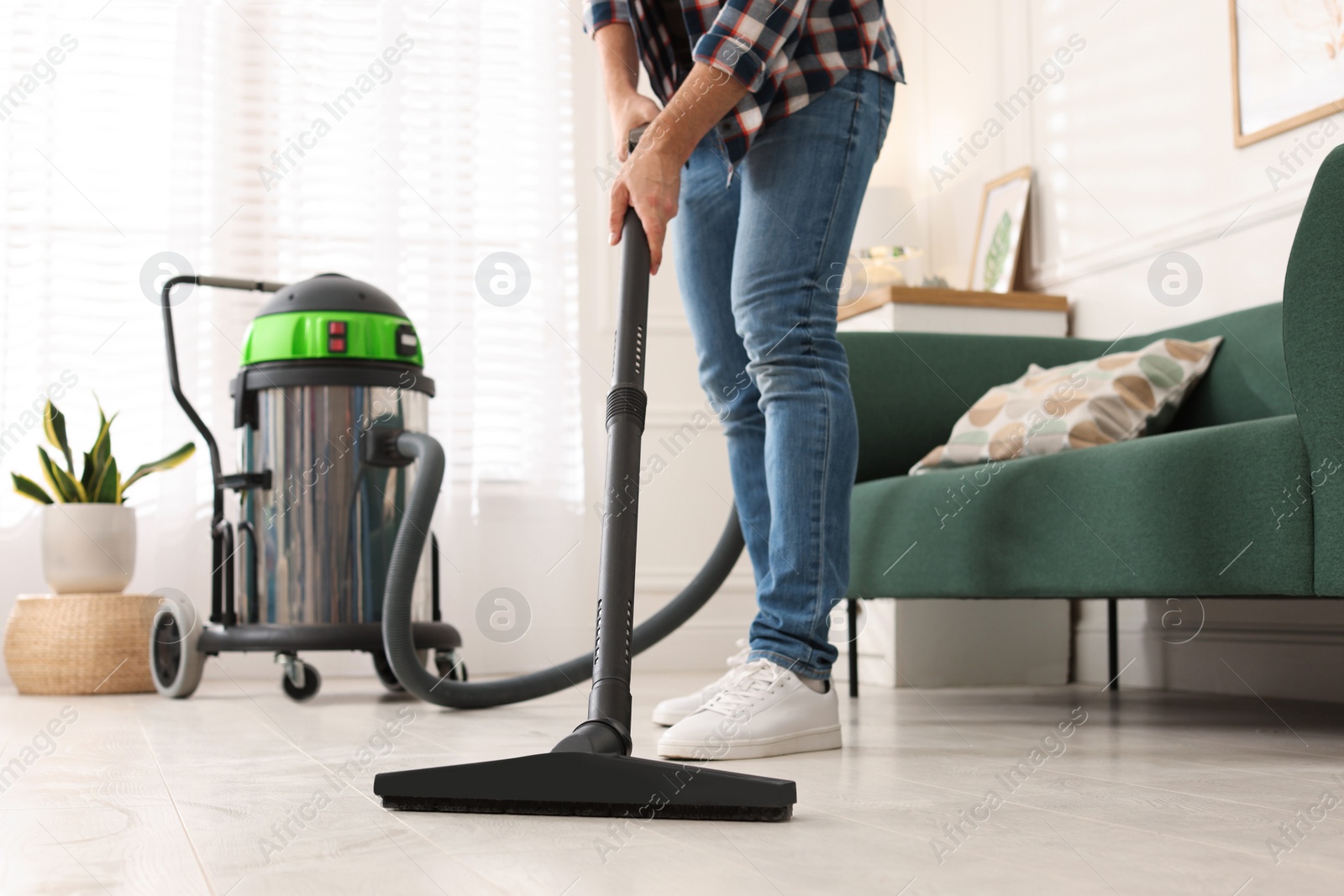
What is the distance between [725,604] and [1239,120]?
5.75 feet

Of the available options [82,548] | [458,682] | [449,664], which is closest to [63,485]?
[82,548]

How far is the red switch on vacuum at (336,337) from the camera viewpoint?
2.41 m

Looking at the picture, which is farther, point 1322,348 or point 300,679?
point 300,679

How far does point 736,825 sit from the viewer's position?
36.4 inches

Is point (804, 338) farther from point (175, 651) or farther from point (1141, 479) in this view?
point (175, 651)

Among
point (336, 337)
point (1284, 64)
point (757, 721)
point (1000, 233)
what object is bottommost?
point (757, 721)

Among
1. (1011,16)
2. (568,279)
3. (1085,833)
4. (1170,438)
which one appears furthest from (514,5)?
(1085,833)

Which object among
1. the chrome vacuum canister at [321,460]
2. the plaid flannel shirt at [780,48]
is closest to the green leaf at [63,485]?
the chrome vacuum canister at [321,460]

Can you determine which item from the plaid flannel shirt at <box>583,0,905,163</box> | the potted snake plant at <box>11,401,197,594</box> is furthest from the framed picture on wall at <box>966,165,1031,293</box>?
the potted snake plant at <box>11,401,197,594</box>

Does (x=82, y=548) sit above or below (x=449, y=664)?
above

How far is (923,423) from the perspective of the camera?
7.62 feet

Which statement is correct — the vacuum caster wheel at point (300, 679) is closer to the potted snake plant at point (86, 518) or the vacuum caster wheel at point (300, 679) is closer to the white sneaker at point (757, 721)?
the potted snake plant at point (86, 518)

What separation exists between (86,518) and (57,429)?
0.21m

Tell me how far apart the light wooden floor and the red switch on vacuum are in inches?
35.6
